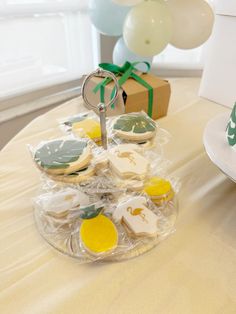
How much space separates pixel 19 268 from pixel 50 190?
16 centimetres

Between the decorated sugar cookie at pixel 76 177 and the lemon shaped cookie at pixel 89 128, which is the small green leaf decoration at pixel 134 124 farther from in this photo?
the decorated sugar cookie at pixel 76 177

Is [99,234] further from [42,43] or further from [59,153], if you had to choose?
[42,43]

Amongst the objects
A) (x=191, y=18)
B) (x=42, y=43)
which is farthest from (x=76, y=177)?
(x=42, y=43)

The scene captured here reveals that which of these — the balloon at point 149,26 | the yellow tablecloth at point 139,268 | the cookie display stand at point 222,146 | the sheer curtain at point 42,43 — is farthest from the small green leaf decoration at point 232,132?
the sheer curtain at point 42,43

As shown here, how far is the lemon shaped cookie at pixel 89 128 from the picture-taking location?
510mm

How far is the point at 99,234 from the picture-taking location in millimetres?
428

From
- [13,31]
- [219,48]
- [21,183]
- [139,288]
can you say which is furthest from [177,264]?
[13,31]

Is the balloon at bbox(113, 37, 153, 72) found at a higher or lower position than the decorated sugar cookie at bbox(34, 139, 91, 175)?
lower

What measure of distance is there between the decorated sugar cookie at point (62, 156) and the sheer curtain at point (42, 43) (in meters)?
0.80

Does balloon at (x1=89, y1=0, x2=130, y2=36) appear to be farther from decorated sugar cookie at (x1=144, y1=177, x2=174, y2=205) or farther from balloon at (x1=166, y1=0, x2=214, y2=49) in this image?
decorated sugar cookie at (x1=144, y1=177, x2=174, y2=205)

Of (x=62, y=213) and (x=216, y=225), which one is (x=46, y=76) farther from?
(x=216, y=225)

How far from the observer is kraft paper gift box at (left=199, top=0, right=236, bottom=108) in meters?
0.82

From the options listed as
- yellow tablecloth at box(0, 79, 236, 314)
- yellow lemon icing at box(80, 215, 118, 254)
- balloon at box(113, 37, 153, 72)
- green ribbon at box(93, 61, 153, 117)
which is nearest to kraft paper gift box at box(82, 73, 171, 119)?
green ribbon at box(93, 61, 153, 117)

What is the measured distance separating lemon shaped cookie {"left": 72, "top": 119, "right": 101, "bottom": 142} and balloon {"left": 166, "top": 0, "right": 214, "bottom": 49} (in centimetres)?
46
